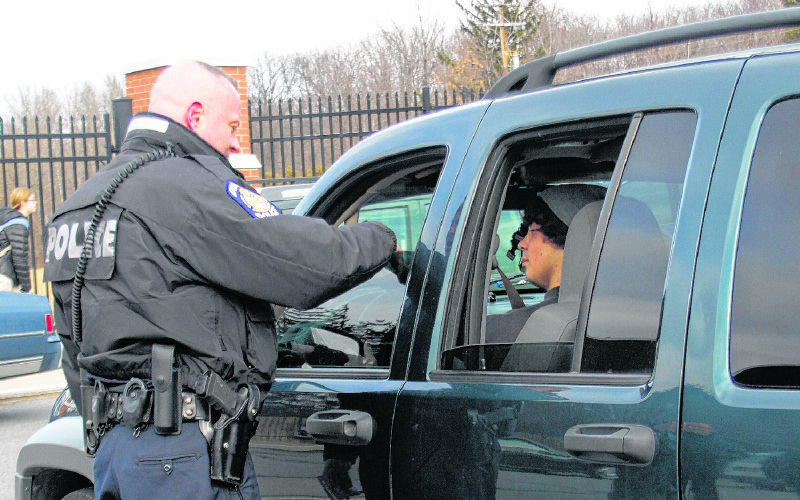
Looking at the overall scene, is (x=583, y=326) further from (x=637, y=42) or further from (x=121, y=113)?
(x=121, y=113)

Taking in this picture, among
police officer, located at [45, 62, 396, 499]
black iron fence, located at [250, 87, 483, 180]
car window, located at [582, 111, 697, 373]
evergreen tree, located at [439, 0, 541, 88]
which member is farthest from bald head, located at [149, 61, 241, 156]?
evergreen tree, located at [439, 0, 541, 88]

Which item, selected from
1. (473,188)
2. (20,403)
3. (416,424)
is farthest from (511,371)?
(20,403)

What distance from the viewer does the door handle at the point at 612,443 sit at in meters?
1.57

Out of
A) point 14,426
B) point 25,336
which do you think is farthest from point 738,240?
point 25,336

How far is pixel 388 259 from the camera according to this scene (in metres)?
2.32

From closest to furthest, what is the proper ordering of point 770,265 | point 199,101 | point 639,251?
point 770,265, point 639,251, point 199,101

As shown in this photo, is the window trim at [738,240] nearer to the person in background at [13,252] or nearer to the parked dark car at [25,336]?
the parked dark car at [25,336]

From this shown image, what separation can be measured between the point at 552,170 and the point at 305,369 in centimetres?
87

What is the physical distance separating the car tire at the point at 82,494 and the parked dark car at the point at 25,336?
4964mm

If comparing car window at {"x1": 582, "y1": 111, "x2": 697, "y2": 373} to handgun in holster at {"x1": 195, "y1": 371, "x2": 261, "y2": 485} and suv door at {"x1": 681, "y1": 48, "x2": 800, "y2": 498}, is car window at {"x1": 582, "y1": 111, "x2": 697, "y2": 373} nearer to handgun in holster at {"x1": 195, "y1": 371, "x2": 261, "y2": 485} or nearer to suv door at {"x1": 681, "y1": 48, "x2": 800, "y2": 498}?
suv door at {"x1": 681, "y1": 48, "x2": 800, "y2": 498}

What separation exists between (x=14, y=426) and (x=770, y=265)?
7.14 m

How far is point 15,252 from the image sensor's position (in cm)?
923

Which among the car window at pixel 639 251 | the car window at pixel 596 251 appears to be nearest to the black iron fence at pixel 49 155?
the car window at pixel 596 251

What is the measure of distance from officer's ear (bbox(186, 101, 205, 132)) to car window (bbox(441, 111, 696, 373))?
33.2 inches
